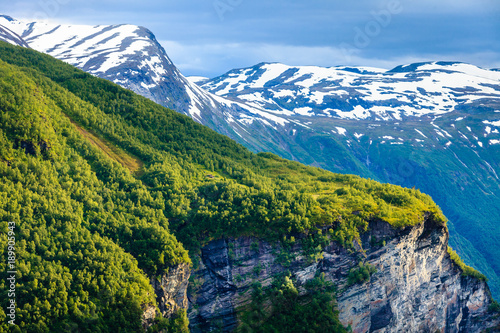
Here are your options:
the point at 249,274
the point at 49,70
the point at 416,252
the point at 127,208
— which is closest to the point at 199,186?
the point at 127,208

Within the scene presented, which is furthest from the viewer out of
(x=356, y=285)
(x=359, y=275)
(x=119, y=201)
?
(x=119, y=201)

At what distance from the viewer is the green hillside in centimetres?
8488

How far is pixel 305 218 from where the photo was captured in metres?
109

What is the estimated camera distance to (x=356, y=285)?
108 metres

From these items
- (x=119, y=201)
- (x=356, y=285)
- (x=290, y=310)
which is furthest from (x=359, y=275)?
(x=119, y=201)

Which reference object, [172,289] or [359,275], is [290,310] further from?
[172,289]

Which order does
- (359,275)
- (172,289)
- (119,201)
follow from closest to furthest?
(172,289) < (359,275) < (119,201)

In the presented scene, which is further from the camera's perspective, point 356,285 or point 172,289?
point 356,285

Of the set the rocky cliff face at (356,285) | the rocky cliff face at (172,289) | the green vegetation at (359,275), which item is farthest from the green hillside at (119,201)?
the green vegetation at (359,275)

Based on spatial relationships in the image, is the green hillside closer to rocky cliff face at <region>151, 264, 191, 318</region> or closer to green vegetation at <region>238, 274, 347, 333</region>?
rocky cliff face at <region>151, 264, 191, 318</region>

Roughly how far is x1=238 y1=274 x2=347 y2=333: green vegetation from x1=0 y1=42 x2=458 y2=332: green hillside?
9.70m

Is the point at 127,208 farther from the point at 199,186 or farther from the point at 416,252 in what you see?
the point at 416,252

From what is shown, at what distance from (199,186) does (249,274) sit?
102 feet

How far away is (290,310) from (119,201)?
158ft
